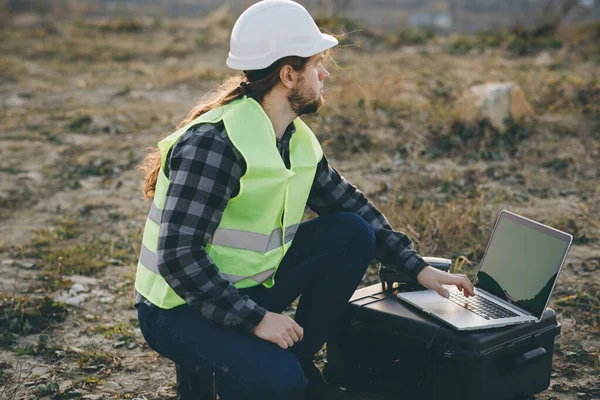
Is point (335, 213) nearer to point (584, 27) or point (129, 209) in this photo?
point (129, 209)

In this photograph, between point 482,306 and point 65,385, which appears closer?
point 482,306

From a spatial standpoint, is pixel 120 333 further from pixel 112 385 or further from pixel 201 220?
pixel 201 220

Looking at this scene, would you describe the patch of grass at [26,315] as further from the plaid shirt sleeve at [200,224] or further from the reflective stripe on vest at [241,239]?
the plaid shirt sleeve at [200,224]

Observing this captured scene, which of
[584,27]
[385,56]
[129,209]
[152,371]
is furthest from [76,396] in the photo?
[584,27]

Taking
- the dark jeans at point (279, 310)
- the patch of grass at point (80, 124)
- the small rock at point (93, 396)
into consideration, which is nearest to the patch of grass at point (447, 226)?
the dark jeans at point (279, 310)

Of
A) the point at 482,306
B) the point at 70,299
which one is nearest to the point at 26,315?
the point at 70,299

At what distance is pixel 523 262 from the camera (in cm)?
287

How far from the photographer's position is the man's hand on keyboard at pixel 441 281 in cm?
289

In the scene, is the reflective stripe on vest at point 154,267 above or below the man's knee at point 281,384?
above

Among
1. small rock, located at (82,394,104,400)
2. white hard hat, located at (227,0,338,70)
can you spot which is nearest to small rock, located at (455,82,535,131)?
white hard hat, located at (227,0,338,70)

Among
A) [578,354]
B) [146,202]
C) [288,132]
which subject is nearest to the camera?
[288,132]

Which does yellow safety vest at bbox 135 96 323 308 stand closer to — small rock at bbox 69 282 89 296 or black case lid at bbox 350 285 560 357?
black case lid at bbox 350 285 560 357

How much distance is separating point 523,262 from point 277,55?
52.7 inches

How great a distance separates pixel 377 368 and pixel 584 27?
10.9 metres
